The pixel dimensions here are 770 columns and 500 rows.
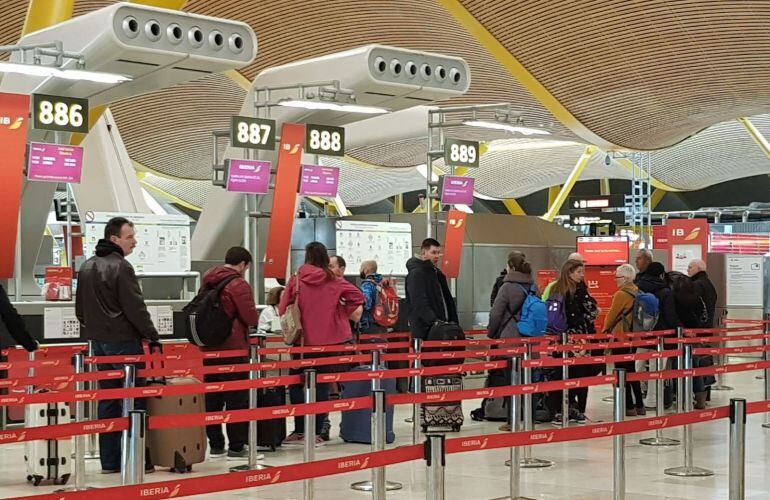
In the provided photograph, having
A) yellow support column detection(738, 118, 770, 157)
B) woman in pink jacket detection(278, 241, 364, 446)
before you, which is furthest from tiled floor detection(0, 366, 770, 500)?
yellow support column detection(738, 118, 770, 157)

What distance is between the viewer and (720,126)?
39031 mm

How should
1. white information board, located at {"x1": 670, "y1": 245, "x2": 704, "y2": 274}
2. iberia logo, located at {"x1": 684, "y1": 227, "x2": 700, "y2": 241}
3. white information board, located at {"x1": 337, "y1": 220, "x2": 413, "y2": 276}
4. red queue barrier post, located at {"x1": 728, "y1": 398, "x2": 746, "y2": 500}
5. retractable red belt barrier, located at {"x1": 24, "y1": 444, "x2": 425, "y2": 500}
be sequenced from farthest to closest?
iberia logo, located at {"x1": 684, "y1": 227, "x2": 700, "y2": 241} < white information board, located at {"x1": 670, "y1": 245, "x2": 704, "y2": 274} < white information board, located at {"x1": 337, "y1": 220, "x2": 413, "y2": 276} < red queue barrier post, located at {"x1": 728, "y1": 398, "x2": 746, "y2": 500} < retractable red belt barrier, located at {"x1": 24, "y1": 444, "x2": 425, "y2": 500}

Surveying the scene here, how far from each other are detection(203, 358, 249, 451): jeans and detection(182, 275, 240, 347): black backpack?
0.28m

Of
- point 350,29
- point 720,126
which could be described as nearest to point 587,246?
point 350,29

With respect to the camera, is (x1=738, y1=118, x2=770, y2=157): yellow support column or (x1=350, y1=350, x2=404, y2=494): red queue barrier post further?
(x1=738, y1=118, x2=770, y2=157): yellow support column

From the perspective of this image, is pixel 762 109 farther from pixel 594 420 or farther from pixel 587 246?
pixel 594 420

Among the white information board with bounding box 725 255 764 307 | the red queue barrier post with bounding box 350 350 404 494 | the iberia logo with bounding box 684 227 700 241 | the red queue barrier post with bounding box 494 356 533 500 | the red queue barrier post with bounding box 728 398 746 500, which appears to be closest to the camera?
the red queue barrier post with bounding box 728 398 746 500

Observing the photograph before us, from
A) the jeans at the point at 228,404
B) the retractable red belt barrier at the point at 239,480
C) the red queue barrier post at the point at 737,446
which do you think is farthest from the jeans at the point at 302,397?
the retractable red belt barrier at the point at 239,480

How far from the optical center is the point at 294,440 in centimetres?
1064

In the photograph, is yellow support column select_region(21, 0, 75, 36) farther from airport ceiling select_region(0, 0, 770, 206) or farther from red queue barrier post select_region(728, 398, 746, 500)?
red queue barrier post select_region(728, 398, 746, 500)

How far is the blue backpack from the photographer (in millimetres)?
11461

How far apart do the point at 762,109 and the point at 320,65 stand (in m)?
11.3

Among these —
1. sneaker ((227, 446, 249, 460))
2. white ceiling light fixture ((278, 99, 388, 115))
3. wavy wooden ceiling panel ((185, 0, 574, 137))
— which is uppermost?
wavy wooden ceiling panel ((185, 0, 574, 137))

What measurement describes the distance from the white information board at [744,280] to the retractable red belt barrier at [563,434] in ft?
48.2
